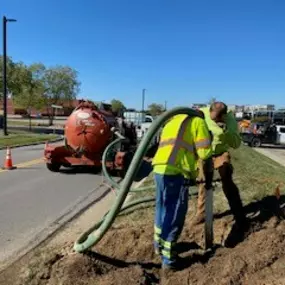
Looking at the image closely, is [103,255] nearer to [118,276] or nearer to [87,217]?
[118,276]

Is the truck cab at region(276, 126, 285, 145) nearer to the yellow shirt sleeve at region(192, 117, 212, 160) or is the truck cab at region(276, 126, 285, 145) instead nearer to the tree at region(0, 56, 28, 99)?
the tree at region(0, 56, 28, 99)

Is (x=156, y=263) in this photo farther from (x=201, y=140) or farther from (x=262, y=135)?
(x=262, y=135)

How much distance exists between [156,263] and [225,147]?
2242mm

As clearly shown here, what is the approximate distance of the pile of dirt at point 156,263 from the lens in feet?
14.2

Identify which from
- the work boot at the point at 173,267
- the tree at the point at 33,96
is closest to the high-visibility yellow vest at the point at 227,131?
the work boot at the point at 173,267

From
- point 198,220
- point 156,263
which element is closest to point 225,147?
point 198,220

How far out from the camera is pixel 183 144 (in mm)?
4652

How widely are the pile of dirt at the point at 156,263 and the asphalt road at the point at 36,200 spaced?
1536 mm

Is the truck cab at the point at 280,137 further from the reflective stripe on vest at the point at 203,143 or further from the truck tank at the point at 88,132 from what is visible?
the reflective stripe on vest at the point at 203,143

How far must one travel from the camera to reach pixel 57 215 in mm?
8320

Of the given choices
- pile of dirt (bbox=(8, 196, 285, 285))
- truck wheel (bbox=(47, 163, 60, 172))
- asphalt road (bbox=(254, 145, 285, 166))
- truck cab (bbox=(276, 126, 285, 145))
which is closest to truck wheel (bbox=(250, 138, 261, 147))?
truck cab (bbox=(276, 126, 285, 145))

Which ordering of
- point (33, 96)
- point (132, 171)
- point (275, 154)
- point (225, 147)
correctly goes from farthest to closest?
point (33, 96), point (275, 154), point (225, 147), point (132, 171)

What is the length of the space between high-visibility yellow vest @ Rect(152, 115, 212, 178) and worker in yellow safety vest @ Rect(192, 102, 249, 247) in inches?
50.7

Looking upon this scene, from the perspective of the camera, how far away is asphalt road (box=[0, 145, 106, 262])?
7.01 metres
